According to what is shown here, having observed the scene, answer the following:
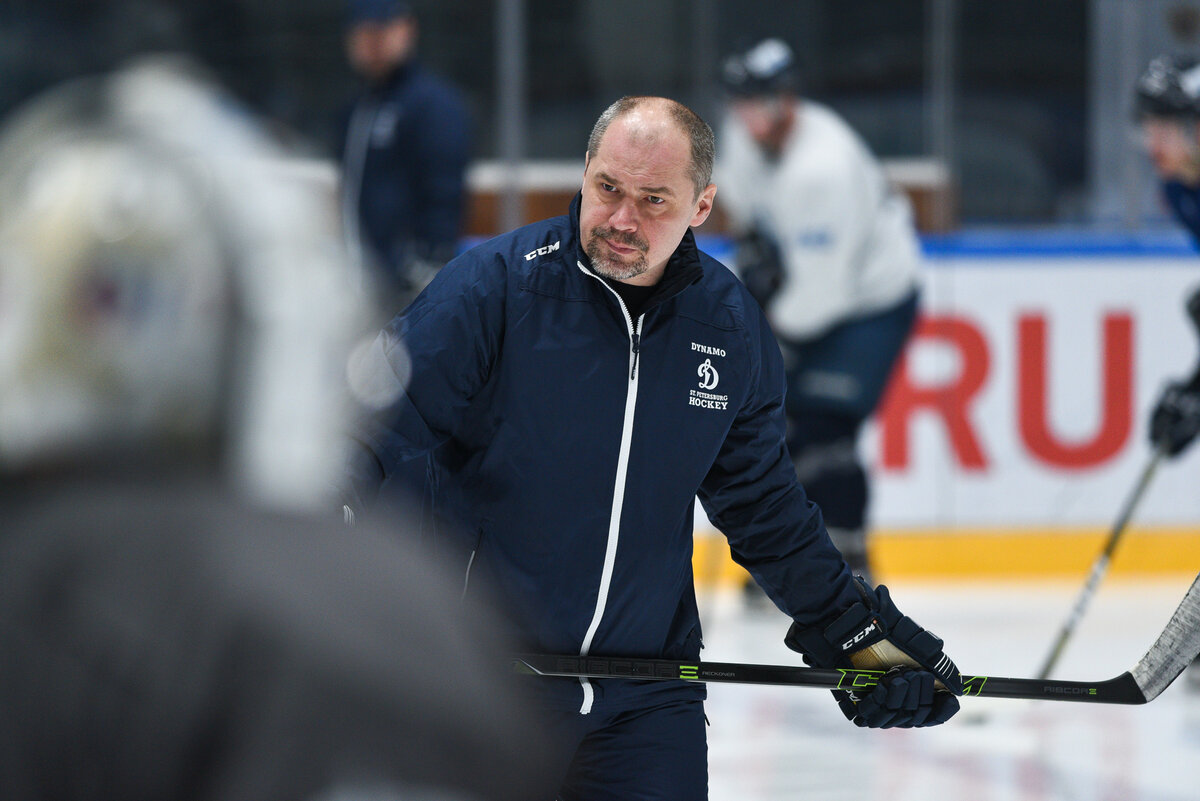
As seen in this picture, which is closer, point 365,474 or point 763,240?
point 365,474

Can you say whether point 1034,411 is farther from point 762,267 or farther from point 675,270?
point 675,270

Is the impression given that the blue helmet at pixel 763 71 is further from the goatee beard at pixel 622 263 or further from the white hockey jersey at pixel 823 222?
the goatee beard at pixel 622 263

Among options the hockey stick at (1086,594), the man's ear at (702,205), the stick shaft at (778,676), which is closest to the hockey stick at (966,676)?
the stick shaft at (778,676)

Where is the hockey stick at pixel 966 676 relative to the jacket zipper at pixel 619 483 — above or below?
below

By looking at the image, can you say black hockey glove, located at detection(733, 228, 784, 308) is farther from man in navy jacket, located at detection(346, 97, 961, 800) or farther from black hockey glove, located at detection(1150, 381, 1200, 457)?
man in navy jacket, located at detection(346, 97, 961, 800)

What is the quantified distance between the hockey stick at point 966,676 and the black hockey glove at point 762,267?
3.02 metres

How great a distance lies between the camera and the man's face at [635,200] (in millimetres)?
2068

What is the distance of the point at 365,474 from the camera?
1914 millimetres

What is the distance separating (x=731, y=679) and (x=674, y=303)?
473 mm

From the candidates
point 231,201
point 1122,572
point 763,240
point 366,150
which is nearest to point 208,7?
point 366,150

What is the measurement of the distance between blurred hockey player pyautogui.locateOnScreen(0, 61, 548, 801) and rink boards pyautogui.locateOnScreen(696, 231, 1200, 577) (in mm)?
5514

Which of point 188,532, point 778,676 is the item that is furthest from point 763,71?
point 188,532

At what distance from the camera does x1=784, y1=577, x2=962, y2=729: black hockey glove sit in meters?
2.17

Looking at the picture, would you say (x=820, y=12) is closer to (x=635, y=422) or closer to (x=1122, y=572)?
(x=1122, y=572)
